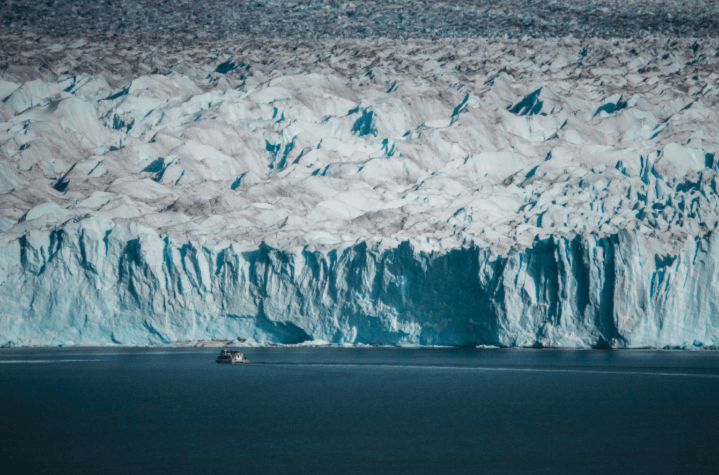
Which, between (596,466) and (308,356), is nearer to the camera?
(596,466)

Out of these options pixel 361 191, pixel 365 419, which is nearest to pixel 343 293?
pixel 361 191

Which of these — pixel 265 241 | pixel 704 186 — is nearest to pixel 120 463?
pixel 265 241

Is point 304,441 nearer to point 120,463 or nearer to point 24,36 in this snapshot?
point 120,463

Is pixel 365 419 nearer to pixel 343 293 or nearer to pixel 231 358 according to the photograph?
pixel 343 293

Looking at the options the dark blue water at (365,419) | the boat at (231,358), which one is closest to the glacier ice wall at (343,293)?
the boat at (231,358)

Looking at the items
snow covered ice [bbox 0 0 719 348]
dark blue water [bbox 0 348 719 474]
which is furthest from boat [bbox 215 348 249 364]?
snow covered ice [bbox 0 0 719 348]

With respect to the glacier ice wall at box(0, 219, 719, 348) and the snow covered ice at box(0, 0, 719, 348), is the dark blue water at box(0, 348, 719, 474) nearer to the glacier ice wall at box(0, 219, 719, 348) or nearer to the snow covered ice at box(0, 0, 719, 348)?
the glacier ice wall at box(0, 219, 719, 348)
